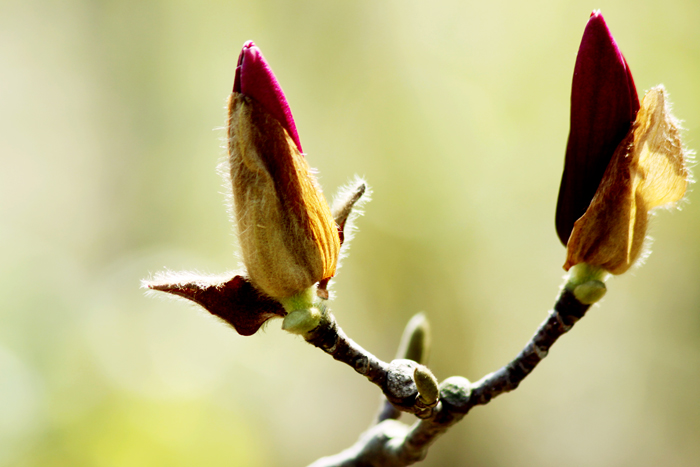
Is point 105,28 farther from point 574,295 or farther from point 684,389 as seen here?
point 684,389

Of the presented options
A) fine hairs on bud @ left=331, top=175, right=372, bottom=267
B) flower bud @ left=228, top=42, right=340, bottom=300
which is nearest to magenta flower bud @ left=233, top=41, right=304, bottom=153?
flower bud @ left=228, top=42, right=340, bottom=300

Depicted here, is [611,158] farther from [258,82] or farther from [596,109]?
[258,82]

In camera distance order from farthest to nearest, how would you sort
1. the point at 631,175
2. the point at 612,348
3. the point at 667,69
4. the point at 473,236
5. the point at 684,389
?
1. the point at 473,236
2. the point at 612,348
3. the point at 684,389
4. the point at 667,69
5. the point at 631,175

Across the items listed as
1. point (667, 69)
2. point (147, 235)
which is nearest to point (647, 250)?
point (667, 69)

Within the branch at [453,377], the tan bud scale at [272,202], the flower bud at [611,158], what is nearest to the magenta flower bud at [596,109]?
the flower bud at [611,158]

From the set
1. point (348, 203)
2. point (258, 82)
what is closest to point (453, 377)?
point (348, 203)

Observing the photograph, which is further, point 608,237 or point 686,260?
point 686,260

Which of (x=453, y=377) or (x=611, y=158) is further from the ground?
(x=611, y=158)
